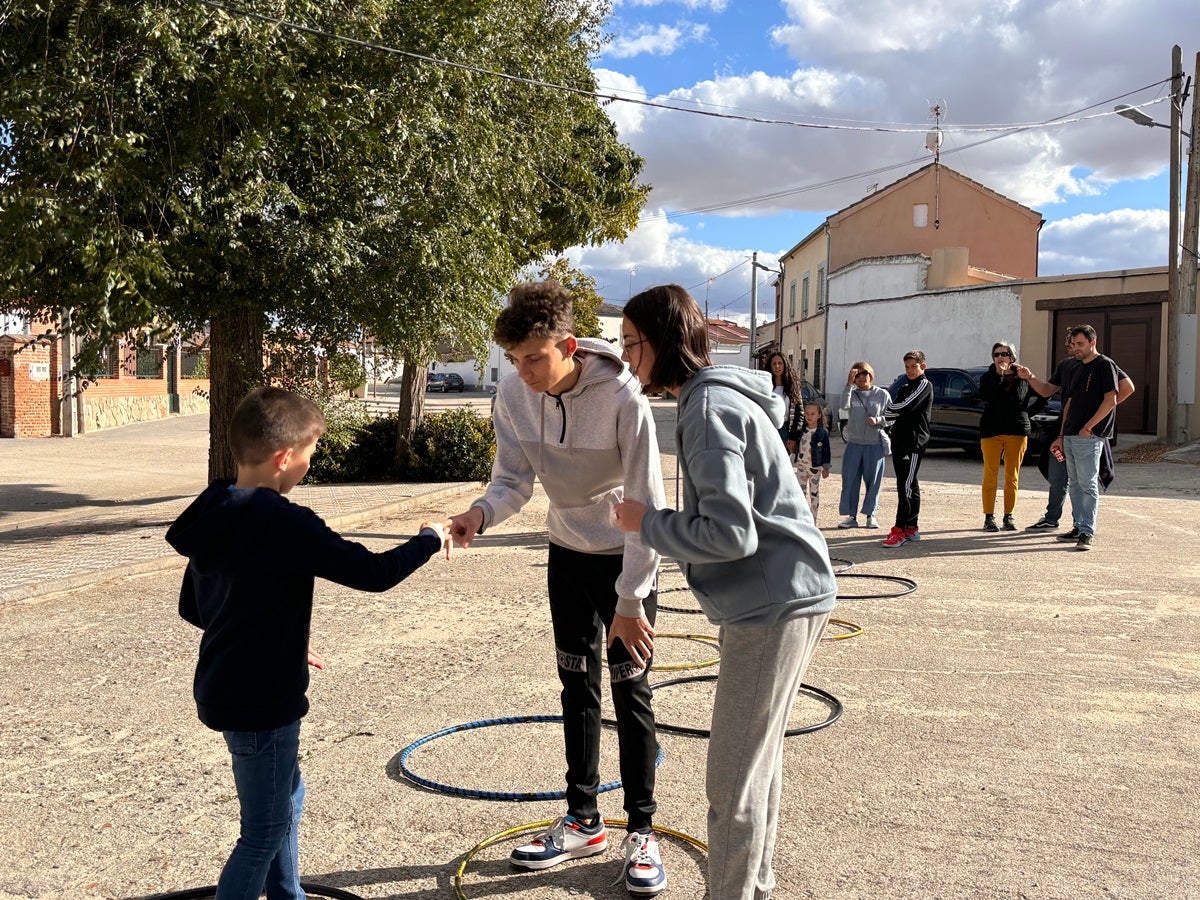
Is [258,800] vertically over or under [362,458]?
under

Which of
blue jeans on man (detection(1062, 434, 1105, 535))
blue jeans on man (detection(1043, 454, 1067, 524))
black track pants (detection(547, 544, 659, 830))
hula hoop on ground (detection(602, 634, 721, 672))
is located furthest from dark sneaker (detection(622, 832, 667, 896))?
blue jeans on man (detection(1043, 454, 1067, 524))

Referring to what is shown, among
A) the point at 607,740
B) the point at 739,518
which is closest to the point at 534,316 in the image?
the point at 739,518

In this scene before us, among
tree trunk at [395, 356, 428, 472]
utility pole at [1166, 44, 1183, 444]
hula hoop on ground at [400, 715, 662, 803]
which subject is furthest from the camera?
utility pole at [1166, 44, 1183, 444]

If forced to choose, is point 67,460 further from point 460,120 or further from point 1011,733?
point 1011,733

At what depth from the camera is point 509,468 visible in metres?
3.85

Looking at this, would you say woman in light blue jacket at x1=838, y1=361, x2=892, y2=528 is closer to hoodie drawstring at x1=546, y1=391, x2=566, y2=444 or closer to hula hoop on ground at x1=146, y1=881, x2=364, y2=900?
hoodie drawstring at x1=546, y1=391, x2=566, y2=444

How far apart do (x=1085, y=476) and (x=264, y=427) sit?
981 centimetres

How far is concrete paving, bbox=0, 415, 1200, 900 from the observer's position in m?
3.64

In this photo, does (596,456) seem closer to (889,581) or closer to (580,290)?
(889,581)

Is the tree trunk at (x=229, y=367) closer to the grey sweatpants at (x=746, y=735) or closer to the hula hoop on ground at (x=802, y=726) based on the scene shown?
the hula hoop on ground at (x=802, y=726)

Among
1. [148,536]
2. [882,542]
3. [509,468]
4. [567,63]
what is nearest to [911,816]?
[509,468]

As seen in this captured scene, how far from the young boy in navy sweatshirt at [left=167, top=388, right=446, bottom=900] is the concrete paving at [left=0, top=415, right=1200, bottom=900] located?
32.1 inches

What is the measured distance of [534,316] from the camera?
3.32m

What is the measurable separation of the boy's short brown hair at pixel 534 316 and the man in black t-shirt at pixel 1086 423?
28.7ft
